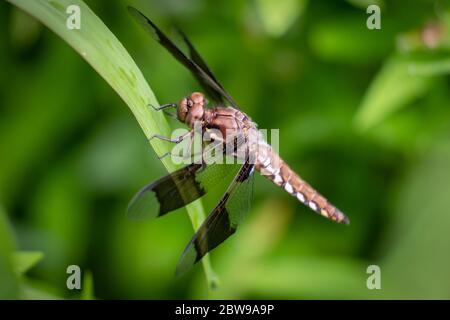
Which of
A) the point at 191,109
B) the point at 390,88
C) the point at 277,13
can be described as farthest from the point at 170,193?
the point at 390,88

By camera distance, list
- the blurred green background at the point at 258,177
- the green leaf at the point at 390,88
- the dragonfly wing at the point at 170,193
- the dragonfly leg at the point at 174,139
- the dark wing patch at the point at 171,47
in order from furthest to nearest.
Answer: the blurred green background at the point at 258,177 → the green leaf at the point at 390,88 → the dark wing patch at the point at 171,47 → the dragonfly wing at the point at 170,193 → the dragonfly leg at the point at 174,139

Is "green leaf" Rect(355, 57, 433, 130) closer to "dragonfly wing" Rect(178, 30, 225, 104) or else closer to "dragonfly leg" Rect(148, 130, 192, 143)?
"dragonfly wing" Rect(178, 30, 225, 104)

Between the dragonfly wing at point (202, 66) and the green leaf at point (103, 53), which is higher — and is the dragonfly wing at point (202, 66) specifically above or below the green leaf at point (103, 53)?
above

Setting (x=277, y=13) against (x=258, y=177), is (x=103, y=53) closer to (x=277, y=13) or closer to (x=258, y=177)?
(x=277, y=13)

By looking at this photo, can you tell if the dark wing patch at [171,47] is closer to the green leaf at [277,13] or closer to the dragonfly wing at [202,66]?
the dragonfly wing at [202,66]

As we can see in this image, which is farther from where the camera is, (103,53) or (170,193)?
(170,193)

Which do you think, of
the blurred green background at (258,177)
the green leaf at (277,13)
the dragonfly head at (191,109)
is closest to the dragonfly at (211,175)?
the dragonfly head at (191,109)
